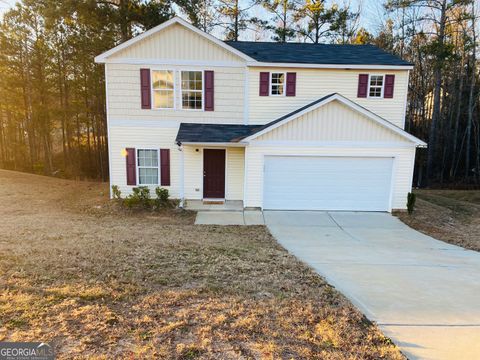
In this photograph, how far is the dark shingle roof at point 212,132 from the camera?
36.9 ft

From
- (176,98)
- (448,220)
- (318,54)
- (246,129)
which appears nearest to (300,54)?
(318,54)

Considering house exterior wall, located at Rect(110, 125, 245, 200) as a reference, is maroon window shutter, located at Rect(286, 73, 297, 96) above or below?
above

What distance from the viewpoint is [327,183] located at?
1152 centimetres

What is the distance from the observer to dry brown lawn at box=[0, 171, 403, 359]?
3.14 meters

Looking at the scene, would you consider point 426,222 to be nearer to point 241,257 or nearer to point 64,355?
point 241,257

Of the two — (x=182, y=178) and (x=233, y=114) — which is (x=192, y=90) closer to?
(x=233, y=114)

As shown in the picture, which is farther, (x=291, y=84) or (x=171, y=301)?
(x=291, y=84)

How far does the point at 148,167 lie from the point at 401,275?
32.2 ft

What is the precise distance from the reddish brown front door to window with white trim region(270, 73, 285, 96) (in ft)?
10.8

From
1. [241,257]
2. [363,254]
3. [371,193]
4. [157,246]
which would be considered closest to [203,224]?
[157,246]

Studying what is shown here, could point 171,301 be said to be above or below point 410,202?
above

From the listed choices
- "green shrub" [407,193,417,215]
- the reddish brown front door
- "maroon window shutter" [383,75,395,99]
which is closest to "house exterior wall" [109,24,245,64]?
the reddish brown front door

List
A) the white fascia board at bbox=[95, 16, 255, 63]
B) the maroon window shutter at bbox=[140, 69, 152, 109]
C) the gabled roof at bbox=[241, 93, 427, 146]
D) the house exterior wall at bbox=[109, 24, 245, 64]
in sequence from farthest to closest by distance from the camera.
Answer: the maroon window shutter at bbox=[140, 69, 152, 109]
the house exterior wall at bbox=[109, 24, 245, 64]
the white fascia board at bbox=[95, 16, 255, 63]
the gabled roof at bbox=[241, 93, 427, 146]

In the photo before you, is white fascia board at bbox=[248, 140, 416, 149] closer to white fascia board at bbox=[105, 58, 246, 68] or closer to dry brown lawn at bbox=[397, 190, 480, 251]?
dry brown lawn at bbox=[397, 190, 480, 251]
